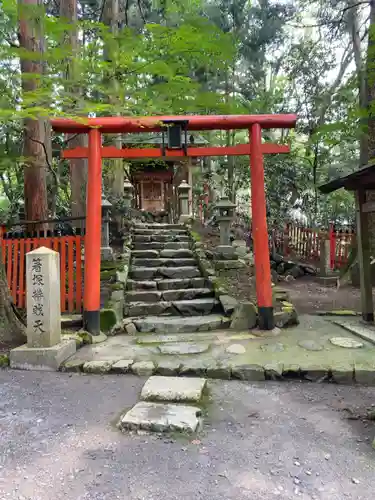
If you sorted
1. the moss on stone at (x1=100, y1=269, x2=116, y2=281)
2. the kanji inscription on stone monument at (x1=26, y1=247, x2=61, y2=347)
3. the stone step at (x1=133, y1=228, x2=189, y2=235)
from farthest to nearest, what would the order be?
the stone step at (x1=133, y1=228, x2=189, y2=235), the moss on stone at (x1=100, y1=269, x2=116, y2=281), the kanji inscription on stone monument at (x1=26, y1=247, x2=61, y2=347)

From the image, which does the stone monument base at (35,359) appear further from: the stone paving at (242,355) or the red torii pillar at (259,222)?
the red torii pillar at (259,222)

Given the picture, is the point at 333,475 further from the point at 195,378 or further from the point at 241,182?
the point at 241,182

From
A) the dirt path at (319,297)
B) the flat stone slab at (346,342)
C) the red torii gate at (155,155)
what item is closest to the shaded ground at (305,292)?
the dirt path at (319,297)

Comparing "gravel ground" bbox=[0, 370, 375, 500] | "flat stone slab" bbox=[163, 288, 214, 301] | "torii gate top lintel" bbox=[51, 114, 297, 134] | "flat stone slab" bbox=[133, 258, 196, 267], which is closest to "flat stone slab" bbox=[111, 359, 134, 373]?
"gravel ground" bbox=[0, 370, 375, 500]

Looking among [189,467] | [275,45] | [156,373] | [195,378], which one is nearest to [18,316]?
[156,373]

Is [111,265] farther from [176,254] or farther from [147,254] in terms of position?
[176,254]

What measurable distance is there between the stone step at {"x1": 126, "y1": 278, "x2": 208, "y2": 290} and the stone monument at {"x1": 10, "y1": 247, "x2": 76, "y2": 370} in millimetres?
2939

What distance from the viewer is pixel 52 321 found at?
4.75 meters

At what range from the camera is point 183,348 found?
5.16m

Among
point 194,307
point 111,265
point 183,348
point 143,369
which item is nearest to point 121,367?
point 143,369

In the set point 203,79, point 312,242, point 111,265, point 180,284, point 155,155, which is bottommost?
point 180,284

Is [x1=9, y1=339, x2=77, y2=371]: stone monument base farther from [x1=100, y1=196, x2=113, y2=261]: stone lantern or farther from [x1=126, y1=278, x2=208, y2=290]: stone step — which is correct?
[x1=100, y1=196, x2=113, y2=261]: stone lantern

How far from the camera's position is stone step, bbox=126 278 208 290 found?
7.71 meters

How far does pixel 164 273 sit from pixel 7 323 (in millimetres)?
3751
